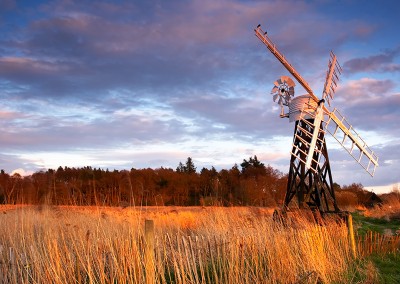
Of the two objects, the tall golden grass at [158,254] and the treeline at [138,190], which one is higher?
the treeline at [138,190]

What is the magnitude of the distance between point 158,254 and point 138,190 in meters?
3.40

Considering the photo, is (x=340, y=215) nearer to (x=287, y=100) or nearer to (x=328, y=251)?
(x=287, y=100)

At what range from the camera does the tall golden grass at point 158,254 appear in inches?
192

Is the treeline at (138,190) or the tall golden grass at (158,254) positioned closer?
the tall golden grass at (158,254)

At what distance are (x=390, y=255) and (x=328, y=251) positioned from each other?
9.81 ft

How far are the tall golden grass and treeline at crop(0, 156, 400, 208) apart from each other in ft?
1.39

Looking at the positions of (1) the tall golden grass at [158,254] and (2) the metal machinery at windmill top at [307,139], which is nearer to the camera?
(1) the tall golden grass at [158,254]

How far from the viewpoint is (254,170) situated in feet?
136

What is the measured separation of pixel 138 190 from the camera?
8.14 m

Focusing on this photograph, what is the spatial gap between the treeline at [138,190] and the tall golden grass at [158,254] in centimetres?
42

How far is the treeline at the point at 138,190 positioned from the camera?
10.1m

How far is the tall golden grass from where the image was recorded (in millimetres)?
4867

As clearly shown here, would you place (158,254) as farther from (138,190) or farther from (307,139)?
(307,139)

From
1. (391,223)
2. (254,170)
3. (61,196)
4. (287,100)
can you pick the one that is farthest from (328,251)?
(254,170)
